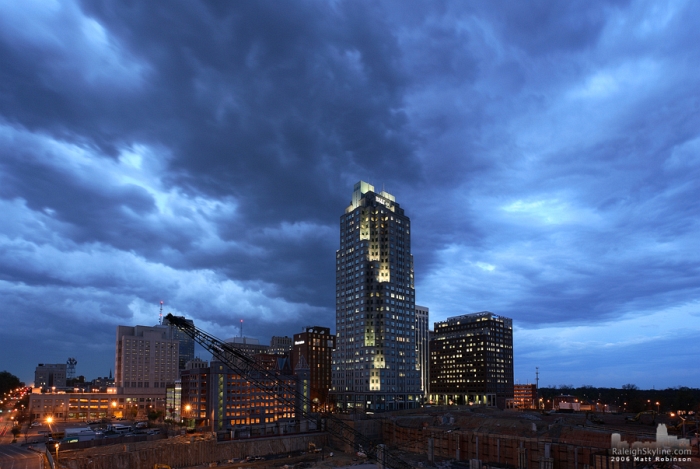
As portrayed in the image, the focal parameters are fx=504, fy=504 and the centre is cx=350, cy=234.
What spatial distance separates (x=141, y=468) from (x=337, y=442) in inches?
2661

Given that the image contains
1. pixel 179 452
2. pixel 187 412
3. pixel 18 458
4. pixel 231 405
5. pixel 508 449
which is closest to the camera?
pixel 18 458

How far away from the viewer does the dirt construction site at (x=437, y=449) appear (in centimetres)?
10712

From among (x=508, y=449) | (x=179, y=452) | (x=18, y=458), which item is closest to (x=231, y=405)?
(x=179, y=452)

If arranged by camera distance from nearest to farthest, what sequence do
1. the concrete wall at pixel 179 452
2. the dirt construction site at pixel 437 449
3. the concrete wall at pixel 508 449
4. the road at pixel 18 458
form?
the road at pixel 18 458, the concrete wall at pixel 508 449, the dirt construction site at pixel 437 449, the concrete wall at pixel 179 452

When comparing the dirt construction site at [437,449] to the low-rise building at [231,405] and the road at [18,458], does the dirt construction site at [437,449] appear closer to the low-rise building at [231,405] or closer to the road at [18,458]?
the road at [18,458]

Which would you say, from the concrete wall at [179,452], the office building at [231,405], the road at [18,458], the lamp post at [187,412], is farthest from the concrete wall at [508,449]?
A: the road at [18,458]

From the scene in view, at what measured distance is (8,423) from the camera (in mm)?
194625

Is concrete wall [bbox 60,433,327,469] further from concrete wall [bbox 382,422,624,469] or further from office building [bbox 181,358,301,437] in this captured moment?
concrete wall [bbox 382,422,624,469]

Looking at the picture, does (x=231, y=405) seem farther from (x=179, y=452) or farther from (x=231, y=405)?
Result: (x=179, y=452)

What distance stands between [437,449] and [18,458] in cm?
10101

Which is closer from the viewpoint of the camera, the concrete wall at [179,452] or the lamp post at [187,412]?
the concrete wall at [179,452]

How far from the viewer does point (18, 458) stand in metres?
101

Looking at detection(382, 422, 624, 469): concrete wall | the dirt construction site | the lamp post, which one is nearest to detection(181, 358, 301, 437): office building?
the lamp post

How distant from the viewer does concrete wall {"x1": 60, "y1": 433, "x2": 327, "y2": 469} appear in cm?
11500
